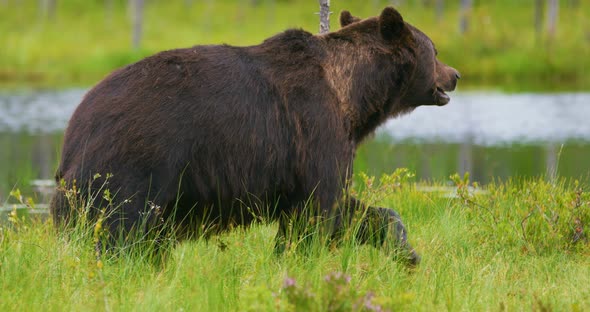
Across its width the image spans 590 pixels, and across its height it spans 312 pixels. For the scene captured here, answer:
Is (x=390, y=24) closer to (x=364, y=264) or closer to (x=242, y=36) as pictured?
(x=364, y=264)

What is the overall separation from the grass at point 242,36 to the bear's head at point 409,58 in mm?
12008

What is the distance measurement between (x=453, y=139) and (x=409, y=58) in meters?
13.3

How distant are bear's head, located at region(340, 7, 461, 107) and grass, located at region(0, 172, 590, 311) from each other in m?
0.73

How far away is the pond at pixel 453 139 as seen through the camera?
42.1ft

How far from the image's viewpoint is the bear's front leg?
5.64 metres

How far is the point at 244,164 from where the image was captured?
5312 mm

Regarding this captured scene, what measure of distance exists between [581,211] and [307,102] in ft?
8.26

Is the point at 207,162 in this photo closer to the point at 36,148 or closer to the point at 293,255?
the point at 293,255

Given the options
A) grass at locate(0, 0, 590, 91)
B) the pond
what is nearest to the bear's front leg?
the pond

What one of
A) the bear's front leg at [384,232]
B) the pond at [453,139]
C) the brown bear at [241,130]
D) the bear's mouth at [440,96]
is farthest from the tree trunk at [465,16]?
the bear's front leg at [384,232]

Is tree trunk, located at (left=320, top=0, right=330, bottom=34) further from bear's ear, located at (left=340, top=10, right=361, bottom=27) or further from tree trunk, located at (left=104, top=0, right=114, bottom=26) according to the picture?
tree trunk, located at (left=104, top=0, right=114, bottom=26)

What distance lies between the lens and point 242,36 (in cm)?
5484

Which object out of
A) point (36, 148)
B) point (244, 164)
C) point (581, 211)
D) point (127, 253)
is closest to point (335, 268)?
point (244, 164)

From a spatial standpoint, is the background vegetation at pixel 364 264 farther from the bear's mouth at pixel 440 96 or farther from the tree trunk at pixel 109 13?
the tree trunk at pixel 109 13
